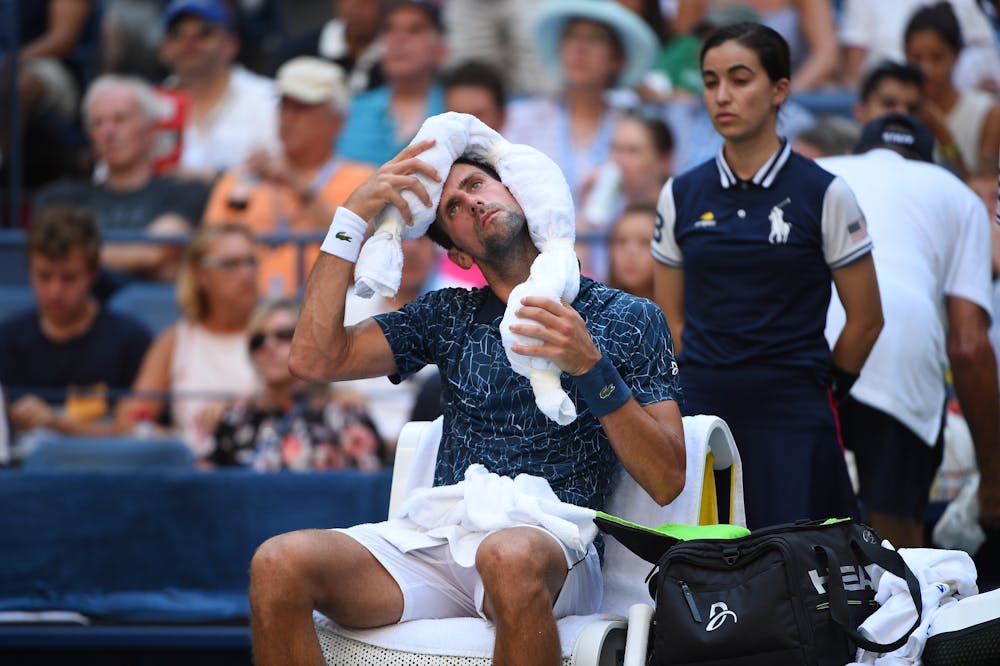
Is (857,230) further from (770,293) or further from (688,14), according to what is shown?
(688,14)

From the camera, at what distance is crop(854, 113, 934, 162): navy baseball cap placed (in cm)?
509

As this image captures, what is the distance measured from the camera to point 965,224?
491 cm

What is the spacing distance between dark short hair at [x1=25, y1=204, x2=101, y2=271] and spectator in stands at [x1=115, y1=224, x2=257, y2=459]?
457 millimetres

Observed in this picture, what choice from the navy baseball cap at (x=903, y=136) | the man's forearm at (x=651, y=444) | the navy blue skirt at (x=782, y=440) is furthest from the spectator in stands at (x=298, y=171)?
the man's forearm at (x=651, y=444)

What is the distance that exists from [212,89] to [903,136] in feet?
15.2

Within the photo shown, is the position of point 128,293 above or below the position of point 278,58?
below

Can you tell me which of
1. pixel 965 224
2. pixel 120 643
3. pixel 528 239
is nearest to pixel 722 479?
pixel 528 239

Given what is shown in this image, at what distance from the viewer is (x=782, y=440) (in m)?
4.33

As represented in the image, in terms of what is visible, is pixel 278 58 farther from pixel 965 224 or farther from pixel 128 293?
pixel 965 224

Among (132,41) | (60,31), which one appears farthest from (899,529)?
(60,31)

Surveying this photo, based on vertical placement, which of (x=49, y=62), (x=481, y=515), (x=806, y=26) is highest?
(x=806, y=26)

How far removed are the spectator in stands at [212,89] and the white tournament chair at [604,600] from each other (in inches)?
191

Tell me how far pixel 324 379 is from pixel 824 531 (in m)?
1.23

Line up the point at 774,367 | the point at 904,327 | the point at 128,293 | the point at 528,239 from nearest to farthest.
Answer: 1. the point at 528,239
2. the point at 774,367
3. the point at 904,327
4. the point at 128,293
